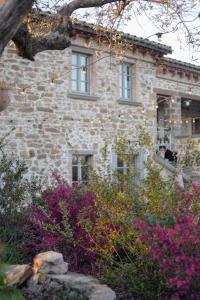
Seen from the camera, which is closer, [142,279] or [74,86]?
[142,279]

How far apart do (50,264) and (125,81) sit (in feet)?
31.8

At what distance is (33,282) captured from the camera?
4.95m

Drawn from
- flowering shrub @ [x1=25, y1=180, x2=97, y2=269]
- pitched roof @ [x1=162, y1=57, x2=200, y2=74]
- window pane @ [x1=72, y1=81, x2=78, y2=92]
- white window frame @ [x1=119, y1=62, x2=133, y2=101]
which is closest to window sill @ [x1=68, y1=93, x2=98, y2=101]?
window pane @ [x1=72, y1=81, x2=78, y2=92]

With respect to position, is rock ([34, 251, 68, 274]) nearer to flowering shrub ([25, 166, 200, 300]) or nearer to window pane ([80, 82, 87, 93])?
flowering shrub ([25, 166, 200, 300])

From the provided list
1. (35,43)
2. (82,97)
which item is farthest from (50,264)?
(82,97)

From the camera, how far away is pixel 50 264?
195 inches

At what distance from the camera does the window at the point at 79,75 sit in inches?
488

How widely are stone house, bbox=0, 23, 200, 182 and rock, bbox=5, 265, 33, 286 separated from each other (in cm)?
411

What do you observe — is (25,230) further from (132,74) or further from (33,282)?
(132,74)

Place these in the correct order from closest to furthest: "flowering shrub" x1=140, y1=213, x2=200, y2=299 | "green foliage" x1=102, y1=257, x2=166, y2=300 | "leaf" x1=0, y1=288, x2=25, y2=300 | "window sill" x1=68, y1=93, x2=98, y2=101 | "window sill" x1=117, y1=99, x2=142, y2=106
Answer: "leaf" x1=0, y1=288, x2=25, y2=300, "flowering shrub" x1=140, y1=213, x2=200, y2=299, "green foliage" x1=102, y1=257, x2=166, y2=300, "window sill" x1=68, y1=93, x2=98, y2=101, "window sill" x1=117, y1=99, x2=142, y2=106

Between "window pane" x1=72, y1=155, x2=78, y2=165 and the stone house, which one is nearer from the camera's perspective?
the stone house

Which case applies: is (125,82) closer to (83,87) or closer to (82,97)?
(83,87)

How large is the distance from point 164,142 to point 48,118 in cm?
572

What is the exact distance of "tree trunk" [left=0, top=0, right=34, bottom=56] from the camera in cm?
369
